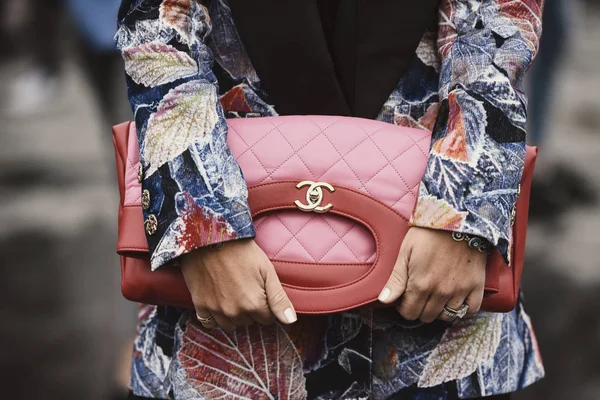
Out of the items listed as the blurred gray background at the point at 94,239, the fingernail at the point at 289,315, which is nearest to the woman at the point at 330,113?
the fingernail at the point at 289,315

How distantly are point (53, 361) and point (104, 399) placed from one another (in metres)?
0.39

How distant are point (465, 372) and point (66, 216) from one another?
12.0ft

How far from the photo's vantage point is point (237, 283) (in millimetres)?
1288

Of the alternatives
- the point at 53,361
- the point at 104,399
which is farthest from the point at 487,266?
the point at 53,361

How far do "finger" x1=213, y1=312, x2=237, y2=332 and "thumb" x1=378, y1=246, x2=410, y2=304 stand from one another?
0.23 meters

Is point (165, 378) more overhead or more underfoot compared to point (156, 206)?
more underfoot

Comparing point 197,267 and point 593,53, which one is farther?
point 593,53

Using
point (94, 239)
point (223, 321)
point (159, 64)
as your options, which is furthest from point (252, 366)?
point (94, 239)

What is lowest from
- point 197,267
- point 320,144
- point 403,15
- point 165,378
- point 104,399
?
point 104,399

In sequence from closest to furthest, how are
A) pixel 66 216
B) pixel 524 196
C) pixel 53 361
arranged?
pixel 524 196
pixel 53 361
pixel 66 216

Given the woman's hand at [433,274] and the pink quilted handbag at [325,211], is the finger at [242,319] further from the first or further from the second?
the woman's hand at [433,274]

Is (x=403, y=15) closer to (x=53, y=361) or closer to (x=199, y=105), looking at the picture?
(x=199, y=105)

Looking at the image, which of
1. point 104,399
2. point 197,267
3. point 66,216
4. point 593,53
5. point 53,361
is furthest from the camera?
point 593,53

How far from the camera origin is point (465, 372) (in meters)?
1.45
